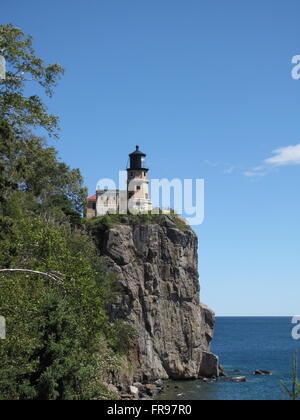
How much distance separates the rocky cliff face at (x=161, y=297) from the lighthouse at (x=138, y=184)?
13.8 feet

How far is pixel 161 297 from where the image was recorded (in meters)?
73.8

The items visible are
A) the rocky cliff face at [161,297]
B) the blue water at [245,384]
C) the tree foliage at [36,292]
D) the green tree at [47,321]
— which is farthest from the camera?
the rocky cliff face at [161,297]

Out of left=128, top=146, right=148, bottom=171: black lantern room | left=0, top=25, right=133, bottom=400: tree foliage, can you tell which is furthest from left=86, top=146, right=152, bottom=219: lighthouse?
left=0, top=25, right=133, bottom=400: tree foliage

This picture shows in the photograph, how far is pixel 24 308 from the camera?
21406mm

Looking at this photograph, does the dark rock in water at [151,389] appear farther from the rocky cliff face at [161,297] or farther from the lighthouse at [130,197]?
the lighthouse at [130,197]

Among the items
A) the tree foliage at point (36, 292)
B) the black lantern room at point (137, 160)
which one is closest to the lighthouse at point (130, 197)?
the black lantern room at point (137, 160)

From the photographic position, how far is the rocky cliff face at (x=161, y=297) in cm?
6756

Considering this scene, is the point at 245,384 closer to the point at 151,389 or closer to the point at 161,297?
the point at 161,297

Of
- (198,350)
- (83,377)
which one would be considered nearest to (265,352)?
(198,350)

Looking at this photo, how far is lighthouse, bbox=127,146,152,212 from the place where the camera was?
77.4m

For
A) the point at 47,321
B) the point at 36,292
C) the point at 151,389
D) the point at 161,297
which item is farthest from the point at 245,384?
the point at 36,292

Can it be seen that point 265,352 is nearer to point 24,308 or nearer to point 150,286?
point 150,286

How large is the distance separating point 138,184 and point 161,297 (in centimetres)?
1751
